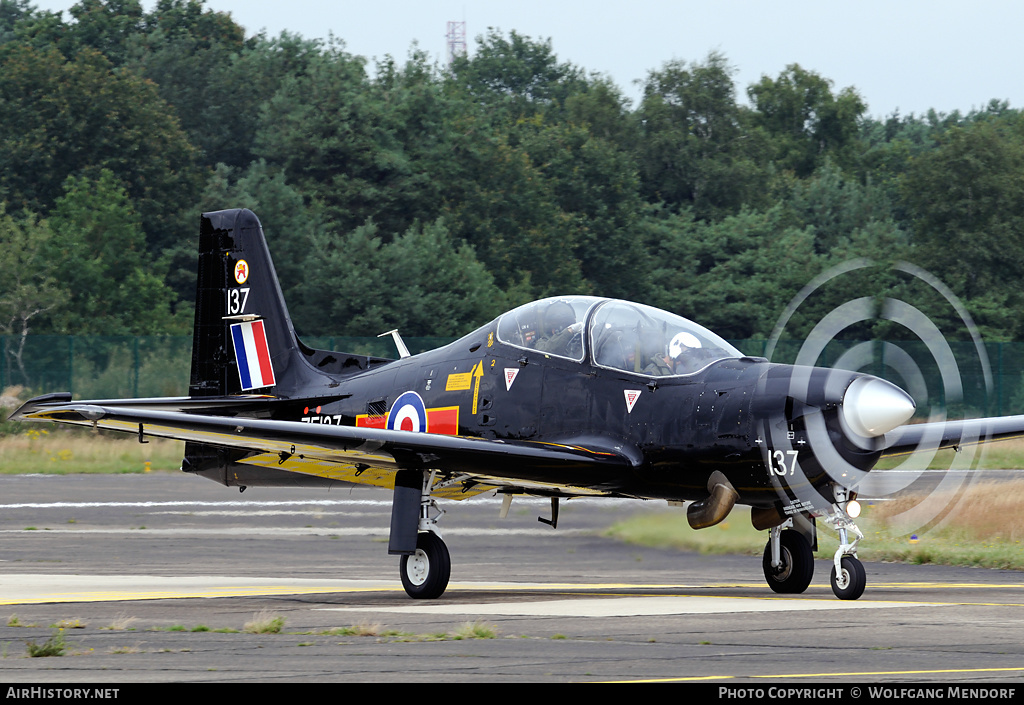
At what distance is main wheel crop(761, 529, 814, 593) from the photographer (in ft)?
43.8

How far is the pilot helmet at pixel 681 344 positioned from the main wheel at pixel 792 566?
1995 millimetres

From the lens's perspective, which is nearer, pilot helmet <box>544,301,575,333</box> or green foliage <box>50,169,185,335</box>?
pilot helmet <box>544,301,575,333</box>

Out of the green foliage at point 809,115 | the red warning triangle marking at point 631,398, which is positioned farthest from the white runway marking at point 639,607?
the green foliage at point 809,115

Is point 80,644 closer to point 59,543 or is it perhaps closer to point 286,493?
point 59,543

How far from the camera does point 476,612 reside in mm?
11789

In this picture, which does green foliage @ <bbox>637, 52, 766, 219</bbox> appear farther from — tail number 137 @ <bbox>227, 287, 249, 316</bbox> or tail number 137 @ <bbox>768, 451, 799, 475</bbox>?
tail number 137 @ <bbox>768, 451, 799, 475</bbox>

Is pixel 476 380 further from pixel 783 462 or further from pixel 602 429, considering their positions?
pixel 783 462

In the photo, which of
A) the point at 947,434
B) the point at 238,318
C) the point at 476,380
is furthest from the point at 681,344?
the point at 238,318

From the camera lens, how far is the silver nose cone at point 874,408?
39.1 ft

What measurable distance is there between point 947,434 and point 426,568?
509cm

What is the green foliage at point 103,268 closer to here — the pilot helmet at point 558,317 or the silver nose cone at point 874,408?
the pilot helmet at point 558,317

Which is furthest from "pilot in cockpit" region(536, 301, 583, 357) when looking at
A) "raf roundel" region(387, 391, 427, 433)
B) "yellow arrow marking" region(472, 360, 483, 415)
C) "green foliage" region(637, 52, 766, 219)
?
"green foliage" region(637, 52, 766, 219)

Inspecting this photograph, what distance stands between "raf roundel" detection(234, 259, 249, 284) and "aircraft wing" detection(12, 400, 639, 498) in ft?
15.0

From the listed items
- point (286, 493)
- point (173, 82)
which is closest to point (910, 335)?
point (286, 493)
